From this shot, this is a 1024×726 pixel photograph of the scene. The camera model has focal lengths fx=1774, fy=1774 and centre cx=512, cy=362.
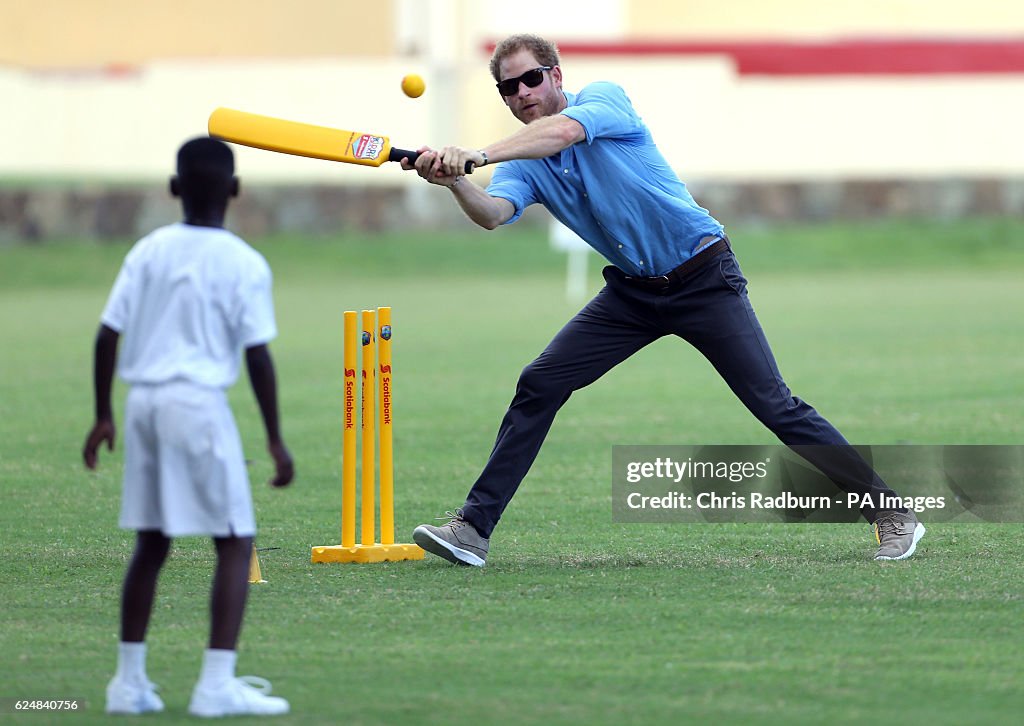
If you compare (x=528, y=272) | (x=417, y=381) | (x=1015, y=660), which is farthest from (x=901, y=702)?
(x=528, y=272)

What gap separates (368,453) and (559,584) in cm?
103

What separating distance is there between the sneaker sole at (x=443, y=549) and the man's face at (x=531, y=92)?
178 cm

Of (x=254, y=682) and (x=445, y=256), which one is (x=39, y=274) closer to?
(x=445, y=256)

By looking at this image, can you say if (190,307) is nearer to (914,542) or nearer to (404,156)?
(404,156)

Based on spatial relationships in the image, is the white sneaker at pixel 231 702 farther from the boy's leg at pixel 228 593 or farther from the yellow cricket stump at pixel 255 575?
the yellow cricket stump at pixel 255 575

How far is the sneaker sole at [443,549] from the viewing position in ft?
24.2

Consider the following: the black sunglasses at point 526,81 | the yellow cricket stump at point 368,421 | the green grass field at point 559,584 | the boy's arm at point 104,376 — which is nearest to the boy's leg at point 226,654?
the green grass field at point 559,584

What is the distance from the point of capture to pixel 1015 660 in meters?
5.79

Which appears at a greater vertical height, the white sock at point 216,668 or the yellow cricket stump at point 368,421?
the yellow cricket stump at point 368,421

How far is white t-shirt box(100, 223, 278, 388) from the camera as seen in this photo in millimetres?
5164

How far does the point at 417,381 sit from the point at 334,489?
531 cm

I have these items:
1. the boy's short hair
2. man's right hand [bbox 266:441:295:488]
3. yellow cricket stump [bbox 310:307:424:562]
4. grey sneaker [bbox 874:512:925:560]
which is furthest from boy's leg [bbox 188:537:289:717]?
grey sneaker [bbox 874:512:925:560]

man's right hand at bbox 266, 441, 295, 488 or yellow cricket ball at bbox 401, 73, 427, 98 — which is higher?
yellow cricket ball at bbox 401, 73, 427, 98

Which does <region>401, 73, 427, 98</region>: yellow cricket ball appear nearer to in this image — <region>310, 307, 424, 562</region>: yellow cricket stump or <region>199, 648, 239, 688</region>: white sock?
<region>310, 307, 424, 562</region>: yellow cricket stump
